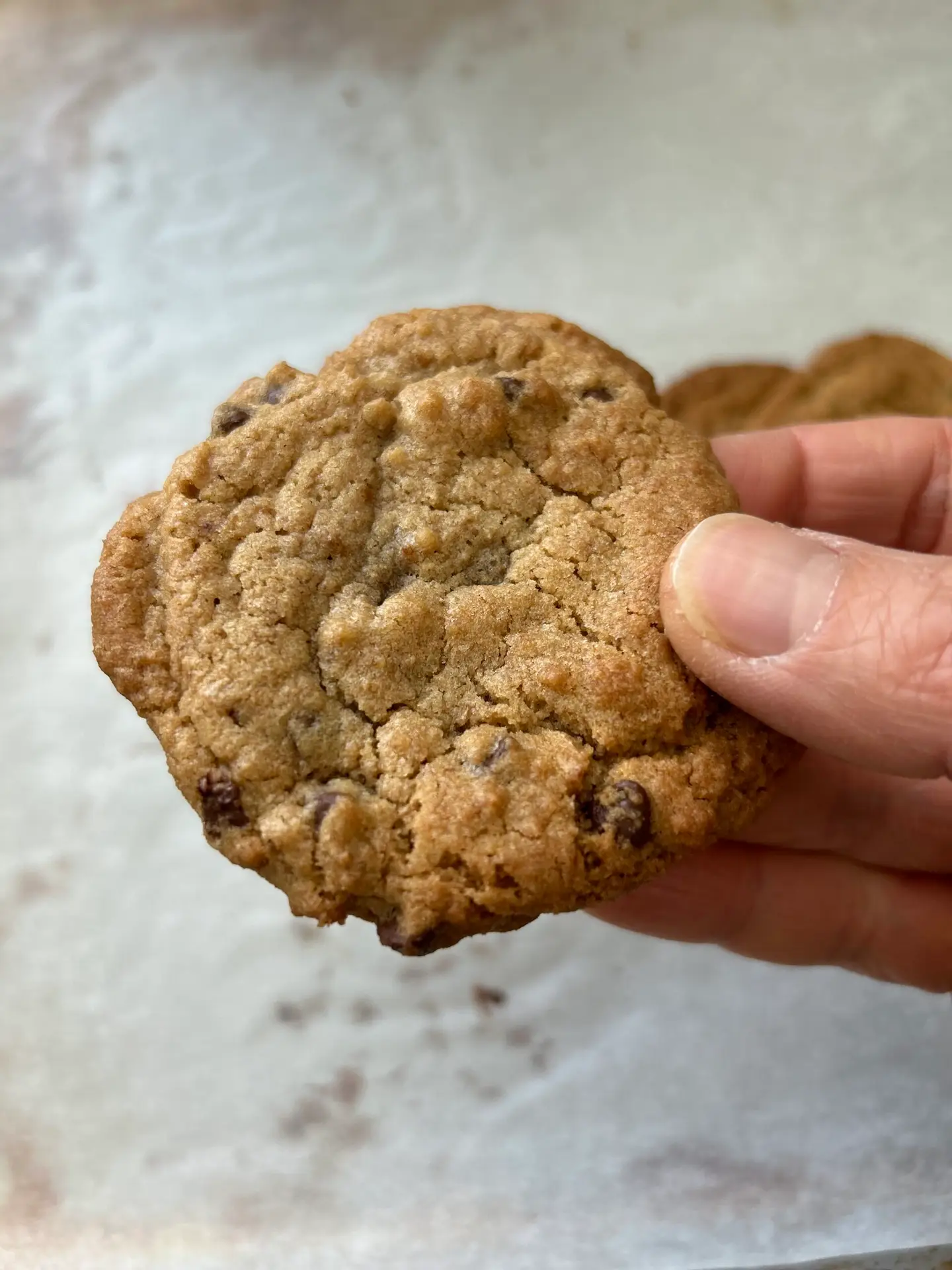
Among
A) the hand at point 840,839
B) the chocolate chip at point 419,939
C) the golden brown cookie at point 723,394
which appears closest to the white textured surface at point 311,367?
the golden brown cookie at point 723,394

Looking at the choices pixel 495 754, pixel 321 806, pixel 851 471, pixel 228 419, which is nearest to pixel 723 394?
pixel 851 471

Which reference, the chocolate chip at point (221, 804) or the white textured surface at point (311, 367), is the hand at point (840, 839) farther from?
the chocolate chip at point (221, 804)

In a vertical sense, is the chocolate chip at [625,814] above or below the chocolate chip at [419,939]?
above

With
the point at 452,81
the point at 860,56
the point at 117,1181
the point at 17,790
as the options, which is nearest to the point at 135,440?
the point at 17,790

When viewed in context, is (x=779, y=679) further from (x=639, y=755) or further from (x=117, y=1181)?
(x=117, y=1181)

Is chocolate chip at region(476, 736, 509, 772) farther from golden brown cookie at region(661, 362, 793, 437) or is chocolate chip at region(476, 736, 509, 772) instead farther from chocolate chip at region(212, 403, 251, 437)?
golden brown cookie at region(661, 362, 793, 437)

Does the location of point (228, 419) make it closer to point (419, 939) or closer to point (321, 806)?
point (321, 806)

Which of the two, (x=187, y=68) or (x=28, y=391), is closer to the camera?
(x=28, y=391)
